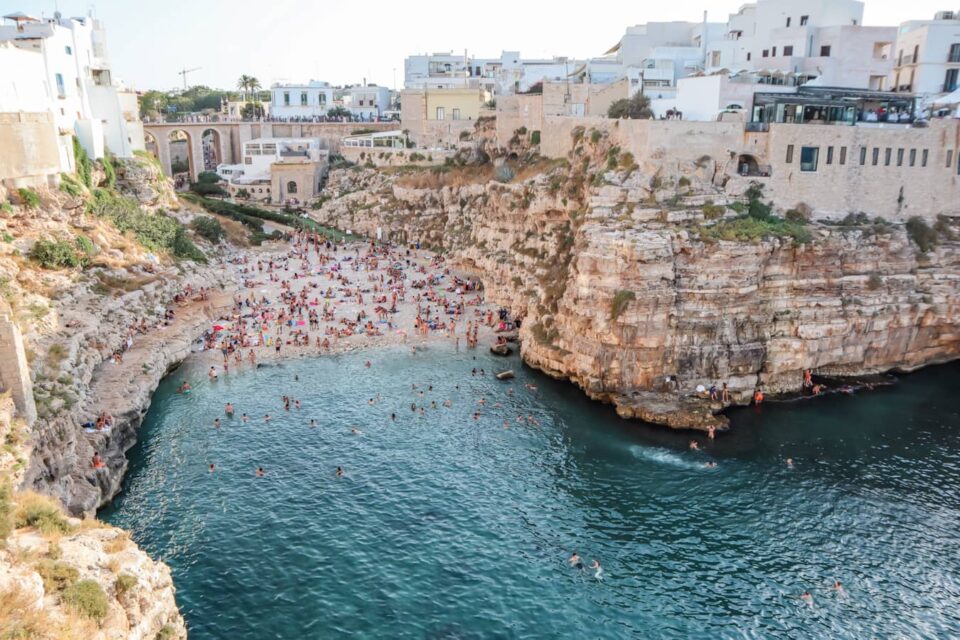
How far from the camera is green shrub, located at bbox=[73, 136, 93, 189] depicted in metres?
51.9

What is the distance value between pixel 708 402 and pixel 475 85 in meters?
63.8

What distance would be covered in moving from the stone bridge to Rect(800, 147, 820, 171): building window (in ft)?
212

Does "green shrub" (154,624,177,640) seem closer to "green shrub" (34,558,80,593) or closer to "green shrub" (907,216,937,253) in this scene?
"green shrub" (34,558,80,593)

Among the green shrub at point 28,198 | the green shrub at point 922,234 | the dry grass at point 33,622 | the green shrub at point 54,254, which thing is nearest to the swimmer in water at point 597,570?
the dry grass at point 33,622

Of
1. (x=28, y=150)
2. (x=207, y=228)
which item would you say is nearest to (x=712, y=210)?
(x=28, y=150)

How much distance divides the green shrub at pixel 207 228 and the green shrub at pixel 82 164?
1148cm

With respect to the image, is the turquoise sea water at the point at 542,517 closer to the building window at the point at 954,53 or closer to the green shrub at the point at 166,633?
the green shrub at the point at 166,633

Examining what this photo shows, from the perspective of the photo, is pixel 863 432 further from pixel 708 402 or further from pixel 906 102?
pixel 906 102

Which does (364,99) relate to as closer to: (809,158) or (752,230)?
(809,158)

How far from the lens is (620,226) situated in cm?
3778

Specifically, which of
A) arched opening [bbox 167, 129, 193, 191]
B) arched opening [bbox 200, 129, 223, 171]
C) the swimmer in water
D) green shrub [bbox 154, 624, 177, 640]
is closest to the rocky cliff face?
the swimmer in water

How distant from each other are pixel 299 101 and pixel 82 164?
54.1 meters

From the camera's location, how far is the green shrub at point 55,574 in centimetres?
1254

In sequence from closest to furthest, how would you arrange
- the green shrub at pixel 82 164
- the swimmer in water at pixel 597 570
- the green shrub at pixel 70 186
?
the swimmer in water at pixel 597 570, the green shrub at pixel 70 186, the green shrub at pixel 82 164
